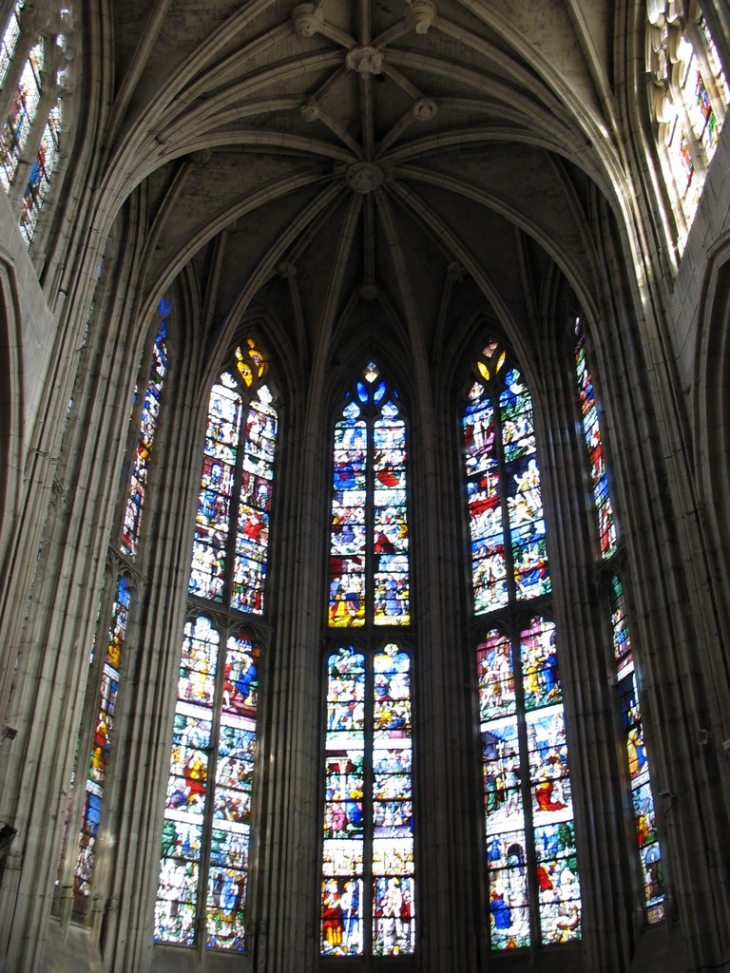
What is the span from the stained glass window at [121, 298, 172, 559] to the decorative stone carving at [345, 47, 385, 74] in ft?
16.9

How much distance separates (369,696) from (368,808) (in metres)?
1.89

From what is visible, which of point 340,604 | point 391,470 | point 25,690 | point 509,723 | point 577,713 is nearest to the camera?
point 25,690

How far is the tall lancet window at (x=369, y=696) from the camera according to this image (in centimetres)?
1805

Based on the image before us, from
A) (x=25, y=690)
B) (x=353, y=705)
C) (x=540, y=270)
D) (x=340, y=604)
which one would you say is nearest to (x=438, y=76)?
(x=540, y=270)

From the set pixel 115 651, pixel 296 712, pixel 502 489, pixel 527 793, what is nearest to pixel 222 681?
pixel 296 712

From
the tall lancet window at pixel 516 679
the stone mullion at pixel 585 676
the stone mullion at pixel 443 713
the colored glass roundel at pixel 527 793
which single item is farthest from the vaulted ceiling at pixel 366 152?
the colored glass roundel at pixel 527 793

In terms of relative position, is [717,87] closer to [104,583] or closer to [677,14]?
[677,14]

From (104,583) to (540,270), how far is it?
31.4 ft

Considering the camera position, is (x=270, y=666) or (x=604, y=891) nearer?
(x=604, y=891)

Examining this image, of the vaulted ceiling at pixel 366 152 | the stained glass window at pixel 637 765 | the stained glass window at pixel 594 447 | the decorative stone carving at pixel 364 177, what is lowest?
the stained glass window at pixel 637 765

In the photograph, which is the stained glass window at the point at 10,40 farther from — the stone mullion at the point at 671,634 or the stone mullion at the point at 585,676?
the stone mullion at the point at 585,676

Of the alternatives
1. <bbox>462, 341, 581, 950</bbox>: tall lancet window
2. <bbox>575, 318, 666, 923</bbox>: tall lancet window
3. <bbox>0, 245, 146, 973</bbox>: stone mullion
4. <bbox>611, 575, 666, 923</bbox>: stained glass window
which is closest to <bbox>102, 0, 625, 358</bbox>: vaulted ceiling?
<bbox>462, 341, 581, 950</bbox>: tall lancet window

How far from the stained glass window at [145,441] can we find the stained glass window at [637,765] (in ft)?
24.2

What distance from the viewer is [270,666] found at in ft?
65.6
